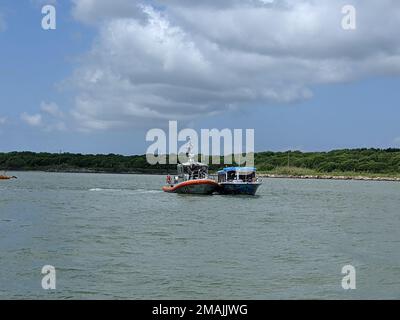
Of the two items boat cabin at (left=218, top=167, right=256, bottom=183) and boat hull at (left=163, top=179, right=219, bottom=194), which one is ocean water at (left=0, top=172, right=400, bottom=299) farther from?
boat cabin at (left=218, top=167, right=256, bottom=183)

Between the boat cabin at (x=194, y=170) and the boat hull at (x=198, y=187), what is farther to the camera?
the boat cabin at (x=194, y=170)

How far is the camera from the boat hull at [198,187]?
245 ft

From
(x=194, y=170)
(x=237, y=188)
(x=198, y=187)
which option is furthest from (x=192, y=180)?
(x=237, y=188)

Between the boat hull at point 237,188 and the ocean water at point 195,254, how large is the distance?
73.7 ft

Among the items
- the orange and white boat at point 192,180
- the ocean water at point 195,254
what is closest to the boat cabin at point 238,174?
the orange and white boat at point 192,180

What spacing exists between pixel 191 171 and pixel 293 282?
182 ft

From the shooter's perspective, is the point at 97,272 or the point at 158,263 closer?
the point at 97,272

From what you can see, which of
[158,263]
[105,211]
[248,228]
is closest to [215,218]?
[248,228]

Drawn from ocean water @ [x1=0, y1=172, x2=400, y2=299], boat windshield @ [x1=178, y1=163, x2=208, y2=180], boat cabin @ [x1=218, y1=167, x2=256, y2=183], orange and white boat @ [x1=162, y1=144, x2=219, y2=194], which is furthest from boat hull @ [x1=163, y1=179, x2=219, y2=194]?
ocean water @ [x1=0, y1=172, x2=400, y2=299]

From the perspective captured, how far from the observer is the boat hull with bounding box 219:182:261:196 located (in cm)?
7694

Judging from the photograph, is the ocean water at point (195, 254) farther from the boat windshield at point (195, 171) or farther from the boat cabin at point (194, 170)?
the boat windshield at point (195, 171)
